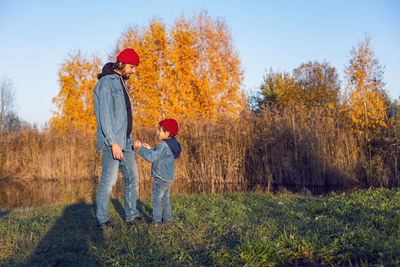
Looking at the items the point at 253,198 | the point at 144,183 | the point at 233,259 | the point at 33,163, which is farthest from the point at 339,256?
the point at 33,163

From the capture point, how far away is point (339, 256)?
7.45 feet

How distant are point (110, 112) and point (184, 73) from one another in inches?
605

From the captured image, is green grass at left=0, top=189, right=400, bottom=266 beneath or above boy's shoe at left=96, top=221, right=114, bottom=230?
beneath

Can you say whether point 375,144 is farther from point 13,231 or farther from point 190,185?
point 13,231

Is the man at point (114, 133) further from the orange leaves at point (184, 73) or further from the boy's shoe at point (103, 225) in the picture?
the orange leaves at point (184, 73)

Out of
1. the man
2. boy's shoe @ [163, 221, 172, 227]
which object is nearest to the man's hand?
the man

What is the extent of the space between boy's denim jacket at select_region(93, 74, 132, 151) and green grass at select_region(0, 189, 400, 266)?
0.97 m

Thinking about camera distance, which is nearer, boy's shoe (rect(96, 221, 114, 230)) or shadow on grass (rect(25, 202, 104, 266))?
shadow on grass (rect(25, 202, 104, 266))

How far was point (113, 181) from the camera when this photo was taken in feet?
11.2

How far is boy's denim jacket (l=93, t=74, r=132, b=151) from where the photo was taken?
10.9ft

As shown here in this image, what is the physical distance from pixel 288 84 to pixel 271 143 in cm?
3064

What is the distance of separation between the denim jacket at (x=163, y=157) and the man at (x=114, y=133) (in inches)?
9.6

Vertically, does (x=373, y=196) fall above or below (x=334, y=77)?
below

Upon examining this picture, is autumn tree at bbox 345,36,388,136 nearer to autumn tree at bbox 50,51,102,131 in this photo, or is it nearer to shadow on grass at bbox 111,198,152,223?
shadow on grass at bbox 111,198,152,223
